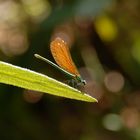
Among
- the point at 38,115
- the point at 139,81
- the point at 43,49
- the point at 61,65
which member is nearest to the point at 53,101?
the point at 38,115

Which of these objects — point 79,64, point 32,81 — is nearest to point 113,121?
point 79,64

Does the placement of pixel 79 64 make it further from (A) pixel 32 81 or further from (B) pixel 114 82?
(A) pixel 32 81

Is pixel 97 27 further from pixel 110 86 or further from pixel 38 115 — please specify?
pixel 38 115

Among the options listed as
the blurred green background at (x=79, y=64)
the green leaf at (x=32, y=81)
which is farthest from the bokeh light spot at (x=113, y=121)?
the green leaf at (x=32, y=81)

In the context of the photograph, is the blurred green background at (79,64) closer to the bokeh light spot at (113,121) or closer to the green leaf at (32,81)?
the bokeh light spot at (113,121)

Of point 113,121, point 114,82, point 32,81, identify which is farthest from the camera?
point 114,82

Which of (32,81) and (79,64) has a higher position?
(32,81)

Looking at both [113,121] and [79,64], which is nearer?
[113,121]

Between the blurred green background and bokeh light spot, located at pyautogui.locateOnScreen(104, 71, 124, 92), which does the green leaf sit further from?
bokeh light spot, located at pyautogui.locateOnScreen(104, 71, 124, 92)
